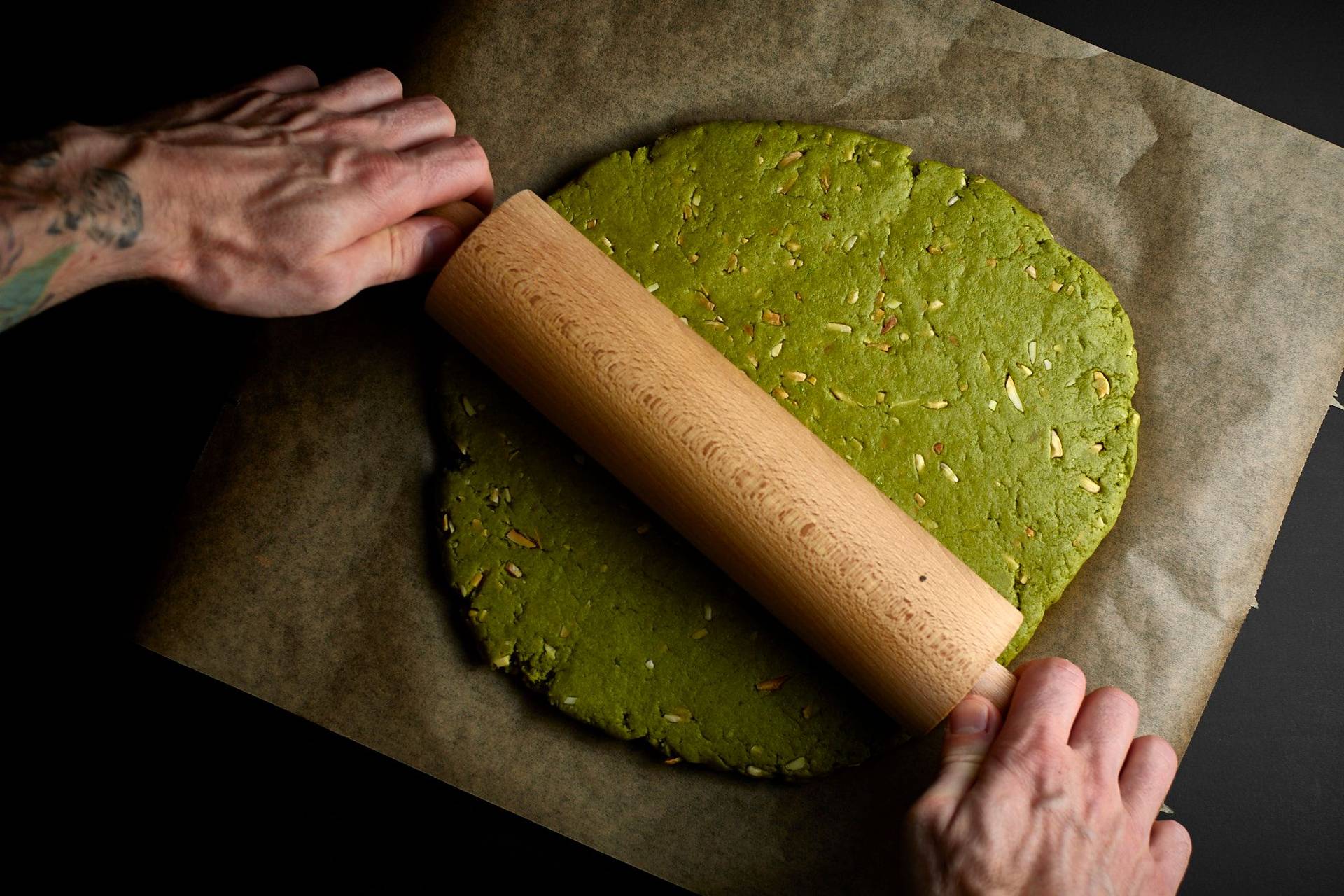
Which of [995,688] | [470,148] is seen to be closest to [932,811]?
[995,688]

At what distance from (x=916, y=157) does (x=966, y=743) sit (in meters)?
1.30

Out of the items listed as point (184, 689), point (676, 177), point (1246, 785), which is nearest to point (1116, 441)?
point (1246, 785)

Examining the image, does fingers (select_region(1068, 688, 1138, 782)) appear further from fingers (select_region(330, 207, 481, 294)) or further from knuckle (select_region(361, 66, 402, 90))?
knuckle (select_region(361, 66, 402, 90))

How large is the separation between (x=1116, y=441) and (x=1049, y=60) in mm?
919

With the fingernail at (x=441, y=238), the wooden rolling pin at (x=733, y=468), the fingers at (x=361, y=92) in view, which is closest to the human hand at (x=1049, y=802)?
the wooden rolling pin at (x=733, y=468)

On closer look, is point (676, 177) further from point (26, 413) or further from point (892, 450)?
point (26, 413)

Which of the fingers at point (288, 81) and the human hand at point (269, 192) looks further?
the fingers at point (288, 81)

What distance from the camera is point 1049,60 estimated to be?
6.57 ft

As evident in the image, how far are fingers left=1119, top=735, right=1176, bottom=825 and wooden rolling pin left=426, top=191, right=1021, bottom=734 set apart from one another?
418mm

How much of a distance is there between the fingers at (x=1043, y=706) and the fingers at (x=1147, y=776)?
6.0 inches

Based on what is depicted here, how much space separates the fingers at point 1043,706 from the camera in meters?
1.54

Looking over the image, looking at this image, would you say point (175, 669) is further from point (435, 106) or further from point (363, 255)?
point (435, 106)

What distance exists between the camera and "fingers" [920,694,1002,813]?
1557 millimetres

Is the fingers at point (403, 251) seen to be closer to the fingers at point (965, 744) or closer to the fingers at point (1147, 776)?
the fingers at point (965, 744)
